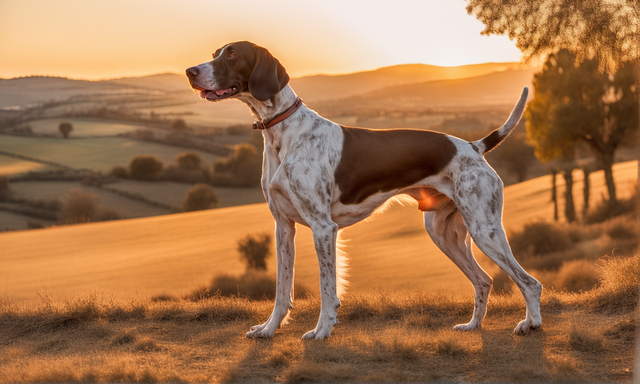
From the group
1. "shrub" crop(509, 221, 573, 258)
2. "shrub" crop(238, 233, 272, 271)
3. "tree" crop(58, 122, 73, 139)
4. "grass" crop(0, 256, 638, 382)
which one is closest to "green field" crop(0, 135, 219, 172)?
"tree" crop(58, 122, 73, 139)

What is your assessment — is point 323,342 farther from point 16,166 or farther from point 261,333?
point 16,166

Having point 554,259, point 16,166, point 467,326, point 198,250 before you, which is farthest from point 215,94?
point 16,166

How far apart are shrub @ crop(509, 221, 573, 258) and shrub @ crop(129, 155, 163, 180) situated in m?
31.1

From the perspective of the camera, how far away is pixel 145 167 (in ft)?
157

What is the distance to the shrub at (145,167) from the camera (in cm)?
4681

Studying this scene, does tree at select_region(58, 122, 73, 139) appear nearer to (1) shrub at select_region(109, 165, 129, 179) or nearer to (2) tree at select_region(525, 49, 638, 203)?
(1) shrub at select_region(109, 165, 129, 179)

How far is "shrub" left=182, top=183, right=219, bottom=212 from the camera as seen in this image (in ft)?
163

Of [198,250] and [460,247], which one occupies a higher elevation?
[460,247]

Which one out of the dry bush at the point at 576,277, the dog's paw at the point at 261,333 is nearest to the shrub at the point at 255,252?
the dry bush at the point at 576,277

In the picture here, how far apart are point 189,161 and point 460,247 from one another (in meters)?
47.6

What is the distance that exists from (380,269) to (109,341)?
2191 cm

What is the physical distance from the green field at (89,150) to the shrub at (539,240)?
3301cm

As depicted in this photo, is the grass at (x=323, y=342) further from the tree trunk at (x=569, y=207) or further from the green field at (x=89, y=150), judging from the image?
the green field at (x=89, y=150)

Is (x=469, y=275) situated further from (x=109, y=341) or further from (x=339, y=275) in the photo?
(x=109, y=341)
